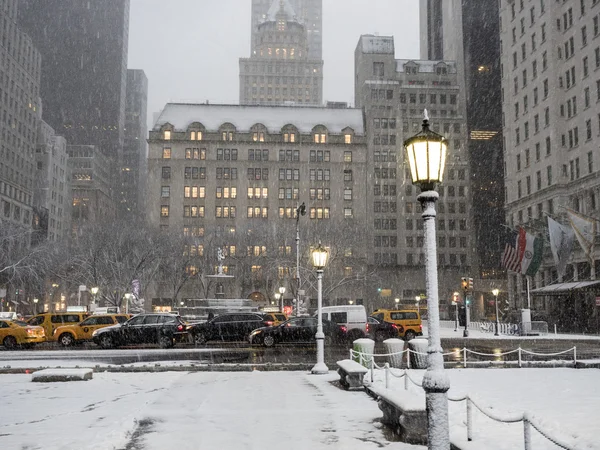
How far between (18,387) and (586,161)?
5443 cm

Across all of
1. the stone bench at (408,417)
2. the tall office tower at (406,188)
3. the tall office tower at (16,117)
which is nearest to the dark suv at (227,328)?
the stone bench at (408,417)

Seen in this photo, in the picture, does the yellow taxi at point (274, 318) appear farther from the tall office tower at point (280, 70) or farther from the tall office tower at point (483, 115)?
the tall office tower at point (280, 70)

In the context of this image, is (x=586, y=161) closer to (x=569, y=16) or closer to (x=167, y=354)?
(x=569, y=16)

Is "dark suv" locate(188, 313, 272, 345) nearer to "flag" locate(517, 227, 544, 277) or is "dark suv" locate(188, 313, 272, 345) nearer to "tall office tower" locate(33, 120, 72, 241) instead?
"flag" locate(517, 227, 544, 277)

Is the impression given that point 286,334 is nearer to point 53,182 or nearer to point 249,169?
point 249,169

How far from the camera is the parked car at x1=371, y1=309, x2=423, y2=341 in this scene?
1487 inches

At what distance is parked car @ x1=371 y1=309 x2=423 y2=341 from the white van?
7.76 feet

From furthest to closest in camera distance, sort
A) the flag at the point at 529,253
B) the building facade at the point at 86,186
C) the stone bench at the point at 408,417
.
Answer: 1. the building facade at the point at 86,186
2. the flag at the point at 529,253
3. the stone bench at the point at 408,417

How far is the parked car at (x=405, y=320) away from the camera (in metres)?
37.8

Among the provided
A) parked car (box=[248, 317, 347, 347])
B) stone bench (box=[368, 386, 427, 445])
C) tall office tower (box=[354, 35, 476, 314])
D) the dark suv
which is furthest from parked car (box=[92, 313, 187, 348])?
tall office tower (box=[354, 35, 476, 314])

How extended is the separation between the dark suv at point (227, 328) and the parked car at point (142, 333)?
236 centimetres

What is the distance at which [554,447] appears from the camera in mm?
8992

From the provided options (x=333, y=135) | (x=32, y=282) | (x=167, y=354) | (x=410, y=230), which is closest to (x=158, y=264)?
(x=32, y=282)

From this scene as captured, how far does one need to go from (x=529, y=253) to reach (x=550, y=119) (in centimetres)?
2213
